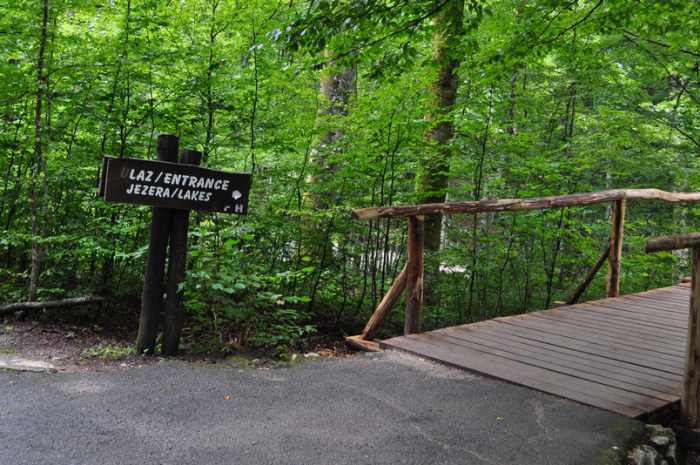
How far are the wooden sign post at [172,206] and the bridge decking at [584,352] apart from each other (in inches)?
76.6

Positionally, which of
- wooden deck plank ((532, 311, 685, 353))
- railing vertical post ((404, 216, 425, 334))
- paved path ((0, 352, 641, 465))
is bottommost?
paved path ((0, 352, 641, 465))

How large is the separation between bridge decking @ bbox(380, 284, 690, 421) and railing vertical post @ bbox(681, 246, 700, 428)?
0.45 feet

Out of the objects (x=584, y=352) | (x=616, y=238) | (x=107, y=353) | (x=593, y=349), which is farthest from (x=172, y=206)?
(x=616, y=238)

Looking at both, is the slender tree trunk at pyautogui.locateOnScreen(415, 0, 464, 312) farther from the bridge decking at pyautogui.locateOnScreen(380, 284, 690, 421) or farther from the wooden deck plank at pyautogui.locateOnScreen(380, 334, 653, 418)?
the wooden deck plank at pyautogui.locateOnScreen(380, 334, 653, 418)

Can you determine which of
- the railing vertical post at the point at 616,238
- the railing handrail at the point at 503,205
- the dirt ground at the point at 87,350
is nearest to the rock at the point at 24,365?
the dirt ground at the point at 87,350

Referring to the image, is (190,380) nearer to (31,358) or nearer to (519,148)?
(31,358)

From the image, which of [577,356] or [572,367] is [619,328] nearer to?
[577,356]

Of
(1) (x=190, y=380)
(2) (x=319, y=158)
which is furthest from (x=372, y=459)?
(2) (x=319, y=158)

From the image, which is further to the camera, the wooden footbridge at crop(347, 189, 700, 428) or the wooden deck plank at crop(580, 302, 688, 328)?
the wooden deck plank at crop(580, 302, 688, 328)

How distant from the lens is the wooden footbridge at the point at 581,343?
291cm

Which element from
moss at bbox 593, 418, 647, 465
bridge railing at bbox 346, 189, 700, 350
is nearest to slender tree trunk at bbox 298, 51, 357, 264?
bridge railing at bbox 346, 189, 700, 350

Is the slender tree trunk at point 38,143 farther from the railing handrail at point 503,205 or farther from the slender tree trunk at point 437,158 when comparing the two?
the slender tree trunk at point 437,158

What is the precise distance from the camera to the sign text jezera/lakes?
3588mm

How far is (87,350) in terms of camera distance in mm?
4145
